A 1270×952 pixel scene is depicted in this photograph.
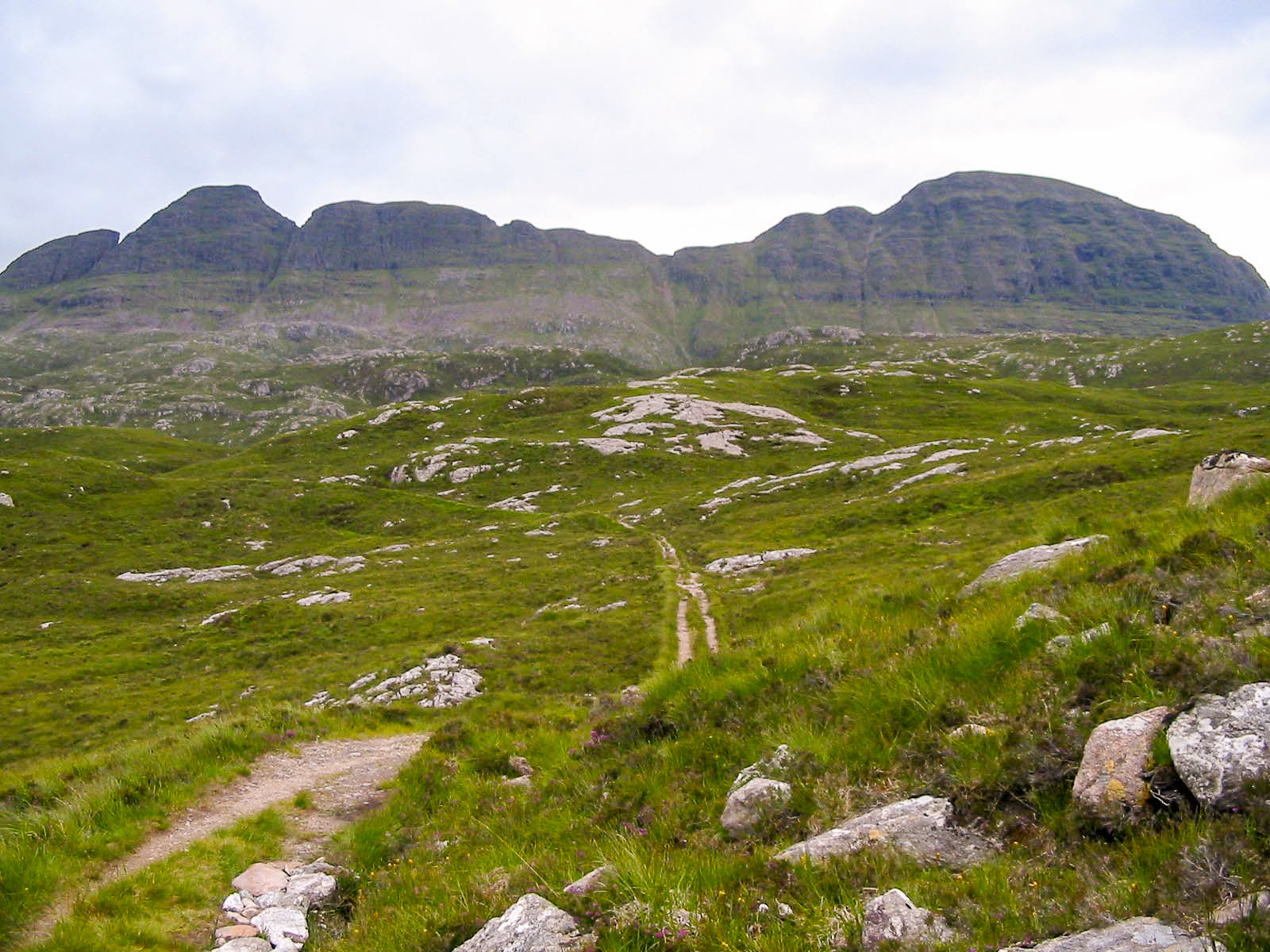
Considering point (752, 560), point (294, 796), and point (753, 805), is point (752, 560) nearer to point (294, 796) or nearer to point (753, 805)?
point (294, 796)

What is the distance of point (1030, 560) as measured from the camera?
1297 centimetres

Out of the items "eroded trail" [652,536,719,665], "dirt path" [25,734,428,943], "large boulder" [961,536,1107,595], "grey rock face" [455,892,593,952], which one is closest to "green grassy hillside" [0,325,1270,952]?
"grey rock face" [455,892,593,952]

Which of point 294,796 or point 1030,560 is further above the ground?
point 1030,560

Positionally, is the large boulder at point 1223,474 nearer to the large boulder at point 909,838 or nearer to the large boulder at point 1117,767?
the large boulder at point 1117,767

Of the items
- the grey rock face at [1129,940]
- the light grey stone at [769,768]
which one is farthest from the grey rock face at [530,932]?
the grey rock face at [1129,940]

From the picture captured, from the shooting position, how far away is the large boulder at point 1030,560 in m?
11.4

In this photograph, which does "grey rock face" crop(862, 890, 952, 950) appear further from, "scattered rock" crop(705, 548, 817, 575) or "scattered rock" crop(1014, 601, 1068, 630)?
"scattered rock" crop(705, 548, 817, 575)

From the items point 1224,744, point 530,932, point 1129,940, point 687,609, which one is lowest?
point 687,609

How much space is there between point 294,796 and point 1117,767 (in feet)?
47.0

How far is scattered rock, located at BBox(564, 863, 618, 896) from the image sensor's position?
5414mm

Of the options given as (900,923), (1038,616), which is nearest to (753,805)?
(900,923)

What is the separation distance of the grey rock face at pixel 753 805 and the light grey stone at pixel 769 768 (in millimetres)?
257

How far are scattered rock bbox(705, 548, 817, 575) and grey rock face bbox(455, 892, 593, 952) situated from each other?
4052 cm

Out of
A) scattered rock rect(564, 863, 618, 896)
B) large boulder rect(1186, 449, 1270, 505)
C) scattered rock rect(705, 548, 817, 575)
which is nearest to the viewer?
scattered rock rect(564, 863, 618, 896)
